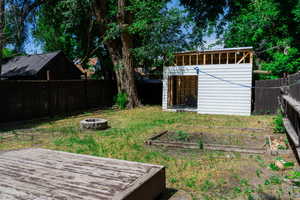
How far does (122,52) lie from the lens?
13.5 meters

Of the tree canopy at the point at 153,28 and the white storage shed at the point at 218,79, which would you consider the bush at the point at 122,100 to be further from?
the white storage shed at the point at 218,79

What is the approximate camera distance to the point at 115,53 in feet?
45.4

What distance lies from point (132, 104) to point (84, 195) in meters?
11.6

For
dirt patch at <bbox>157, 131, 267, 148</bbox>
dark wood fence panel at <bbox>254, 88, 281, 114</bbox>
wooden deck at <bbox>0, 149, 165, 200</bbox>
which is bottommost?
dirt patch at <bbox>157, 131, 267, 148</bbox>

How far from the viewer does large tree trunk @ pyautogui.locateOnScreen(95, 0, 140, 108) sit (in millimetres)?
12956

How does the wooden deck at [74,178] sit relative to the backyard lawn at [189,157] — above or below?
above

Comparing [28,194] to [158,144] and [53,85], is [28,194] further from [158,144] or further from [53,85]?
[53,85]

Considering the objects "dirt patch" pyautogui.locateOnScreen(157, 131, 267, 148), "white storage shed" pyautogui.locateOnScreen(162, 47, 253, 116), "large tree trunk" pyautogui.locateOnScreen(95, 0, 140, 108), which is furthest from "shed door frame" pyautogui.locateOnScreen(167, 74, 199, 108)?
"dirt patch" pyautogui.locateOnScreen(157, 131, 267, 148)

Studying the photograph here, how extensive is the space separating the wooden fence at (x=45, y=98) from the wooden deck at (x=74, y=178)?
621 cm

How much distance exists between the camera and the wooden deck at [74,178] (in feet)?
7.16

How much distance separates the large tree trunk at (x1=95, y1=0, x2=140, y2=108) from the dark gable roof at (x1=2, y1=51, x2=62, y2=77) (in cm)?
501

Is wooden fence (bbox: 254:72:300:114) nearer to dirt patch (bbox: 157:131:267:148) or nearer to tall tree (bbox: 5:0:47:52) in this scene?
dirt patch (bbox: 157:131:267:148)

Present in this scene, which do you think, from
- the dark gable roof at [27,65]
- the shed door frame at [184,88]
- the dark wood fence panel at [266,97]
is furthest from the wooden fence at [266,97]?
the dark gable roof at [27,65]

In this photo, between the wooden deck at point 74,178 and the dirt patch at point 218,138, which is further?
Answer: the dirt patch at point 218,138
